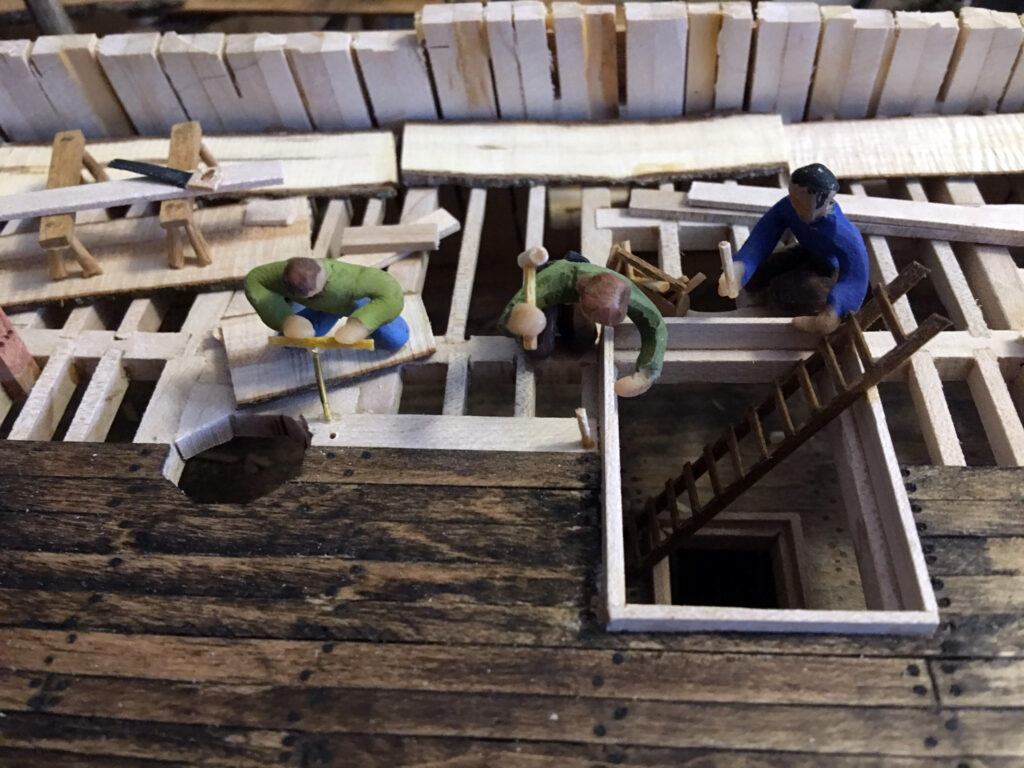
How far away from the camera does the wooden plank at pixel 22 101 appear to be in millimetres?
4637

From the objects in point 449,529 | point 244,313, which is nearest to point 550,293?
point 449,529

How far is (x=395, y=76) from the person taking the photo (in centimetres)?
466

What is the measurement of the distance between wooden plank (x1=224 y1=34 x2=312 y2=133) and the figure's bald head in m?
2.05

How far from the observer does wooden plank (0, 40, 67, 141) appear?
4.64 meters

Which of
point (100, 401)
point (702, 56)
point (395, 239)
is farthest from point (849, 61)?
point (100, 401)

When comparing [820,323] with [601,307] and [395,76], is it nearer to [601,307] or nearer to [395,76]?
[601,307]

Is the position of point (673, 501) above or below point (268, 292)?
below

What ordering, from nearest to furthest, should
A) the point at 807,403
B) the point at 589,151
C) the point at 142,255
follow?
the point at 807,403 < the point at 142,255 < the point at 589,151

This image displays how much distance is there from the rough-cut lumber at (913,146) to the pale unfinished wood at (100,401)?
11.6 feet

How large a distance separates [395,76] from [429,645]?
324cm

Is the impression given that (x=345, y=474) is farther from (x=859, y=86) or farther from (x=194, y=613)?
(x=859, y=86)

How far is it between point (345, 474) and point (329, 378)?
1.64 ft

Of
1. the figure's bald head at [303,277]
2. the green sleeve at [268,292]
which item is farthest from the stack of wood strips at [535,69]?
the figure's bald head at [303,277]

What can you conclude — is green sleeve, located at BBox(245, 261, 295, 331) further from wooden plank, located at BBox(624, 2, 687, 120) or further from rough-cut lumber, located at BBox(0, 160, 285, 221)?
wooden plank, located at BBox(624, 2, 687, 120)
